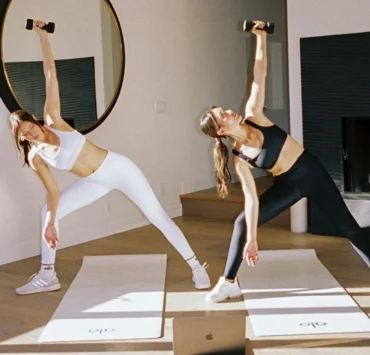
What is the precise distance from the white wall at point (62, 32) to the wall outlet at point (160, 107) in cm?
63

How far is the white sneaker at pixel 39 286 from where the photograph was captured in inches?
146

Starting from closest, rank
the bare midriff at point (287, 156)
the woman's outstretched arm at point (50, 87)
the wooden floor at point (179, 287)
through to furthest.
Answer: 1. the wooden floor at point (179, 287)
2. the bare midriff at point (287, 156)
3. the woman's outstretched arm at point (50, 87)

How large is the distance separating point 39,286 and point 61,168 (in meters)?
0.69

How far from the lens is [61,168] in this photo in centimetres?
352

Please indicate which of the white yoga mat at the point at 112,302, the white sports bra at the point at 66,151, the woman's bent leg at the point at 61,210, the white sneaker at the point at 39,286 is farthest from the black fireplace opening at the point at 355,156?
the white sneaker at the point at 39,286

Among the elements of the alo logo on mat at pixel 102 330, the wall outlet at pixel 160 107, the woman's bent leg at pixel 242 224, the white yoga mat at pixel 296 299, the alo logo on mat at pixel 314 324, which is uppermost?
the wall outlet at pixel 160 107

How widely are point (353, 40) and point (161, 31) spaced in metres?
1.64

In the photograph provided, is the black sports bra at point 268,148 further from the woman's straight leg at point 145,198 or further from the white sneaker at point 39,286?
the white sneaker at point 39,286

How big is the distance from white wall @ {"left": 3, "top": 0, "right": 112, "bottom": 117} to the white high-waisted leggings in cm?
114

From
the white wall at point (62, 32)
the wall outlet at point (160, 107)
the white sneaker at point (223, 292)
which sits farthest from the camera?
the wall outlet at point (160, 107)

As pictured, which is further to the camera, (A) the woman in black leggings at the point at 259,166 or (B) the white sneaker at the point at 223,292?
(B) the white sneaker at the point at 223,292

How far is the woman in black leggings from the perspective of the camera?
3.14 metres

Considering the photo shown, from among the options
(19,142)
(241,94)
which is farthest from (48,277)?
(241,94)

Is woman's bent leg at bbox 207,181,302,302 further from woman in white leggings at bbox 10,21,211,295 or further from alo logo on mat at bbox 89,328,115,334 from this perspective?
alo logo on mat at bbox 89,328,115,334
